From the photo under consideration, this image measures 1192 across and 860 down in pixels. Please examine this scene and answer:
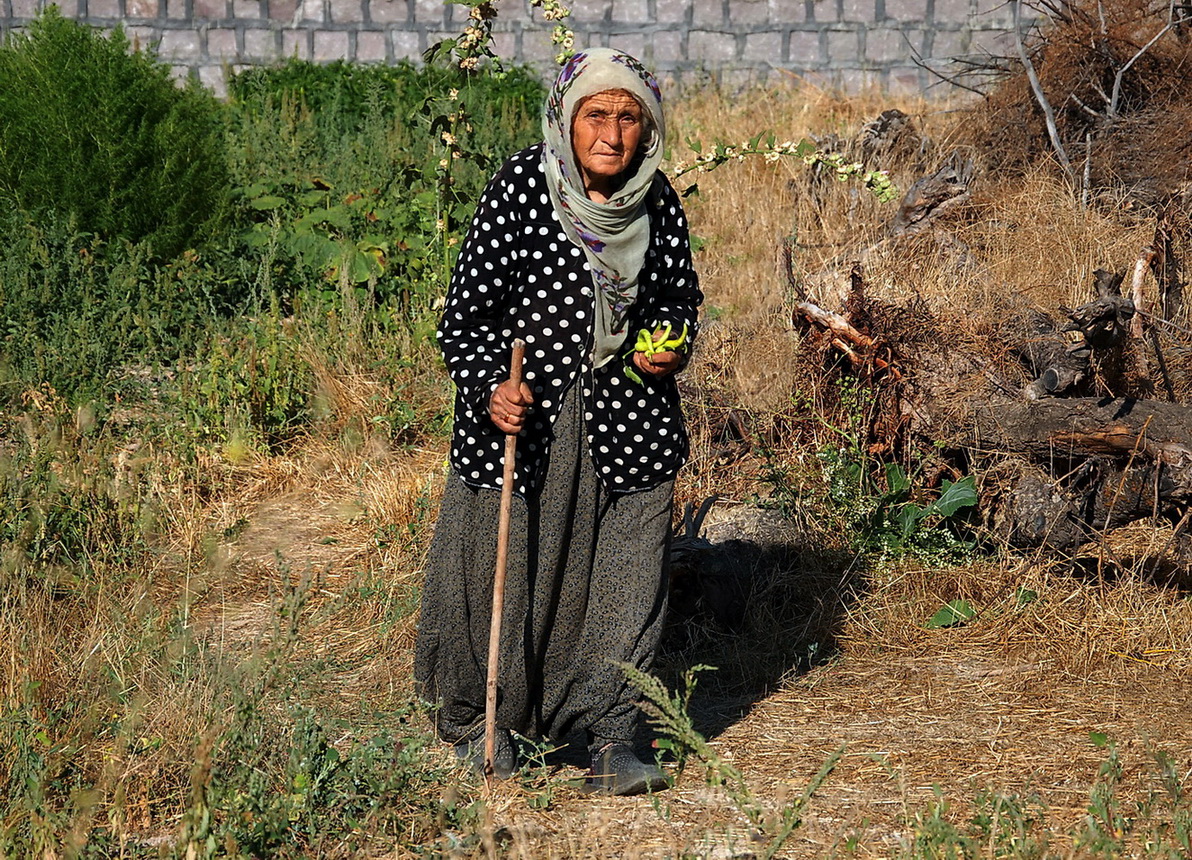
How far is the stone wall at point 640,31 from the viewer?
12.3 m

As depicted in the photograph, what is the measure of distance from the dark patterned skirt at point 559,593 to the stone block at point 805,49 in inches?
388

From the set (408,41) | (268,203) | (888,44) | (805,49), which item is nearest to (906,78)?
(888,44)

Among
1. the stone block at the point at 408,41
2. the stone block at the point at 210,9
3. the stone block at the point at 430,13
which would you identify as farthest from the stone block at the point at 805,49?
the stone block at the point at 210,9

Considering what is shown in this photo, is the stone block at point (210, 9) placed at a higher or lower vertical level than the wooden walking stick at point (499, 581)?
higher

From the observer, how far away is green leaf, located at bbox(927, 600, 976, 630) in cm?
448

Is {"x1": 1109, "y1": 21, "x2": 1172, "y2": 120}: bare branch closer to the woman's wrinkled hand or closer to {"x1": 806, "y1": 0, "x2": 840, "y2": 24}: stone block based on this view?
{"x1": 806, "y1": 0, "x2": 840, "y2": 24}: stone block

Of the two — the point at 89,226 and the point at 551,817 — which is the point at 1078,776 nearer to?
the point at 551,817

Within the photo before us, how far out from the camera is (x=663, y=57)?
1266cm

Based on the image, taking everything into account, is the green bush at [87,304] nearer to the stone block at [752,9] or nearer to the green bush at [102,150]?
the green bush at [102,150]

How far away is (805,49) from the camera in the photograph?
1248 cm

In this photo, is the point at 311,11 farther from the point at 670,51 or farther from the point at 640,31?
the point at 670,51

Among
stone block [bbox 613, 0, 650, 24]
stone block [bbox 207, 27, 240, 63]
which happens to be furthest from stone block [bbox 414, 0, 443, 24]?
stone block [bbox 207, 27, 240, 63]

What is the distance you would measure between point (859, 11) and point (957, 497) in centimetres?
870

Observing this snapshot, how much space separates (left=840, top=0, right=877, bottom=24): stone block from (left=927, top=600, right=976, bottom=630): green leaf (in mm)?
8956
